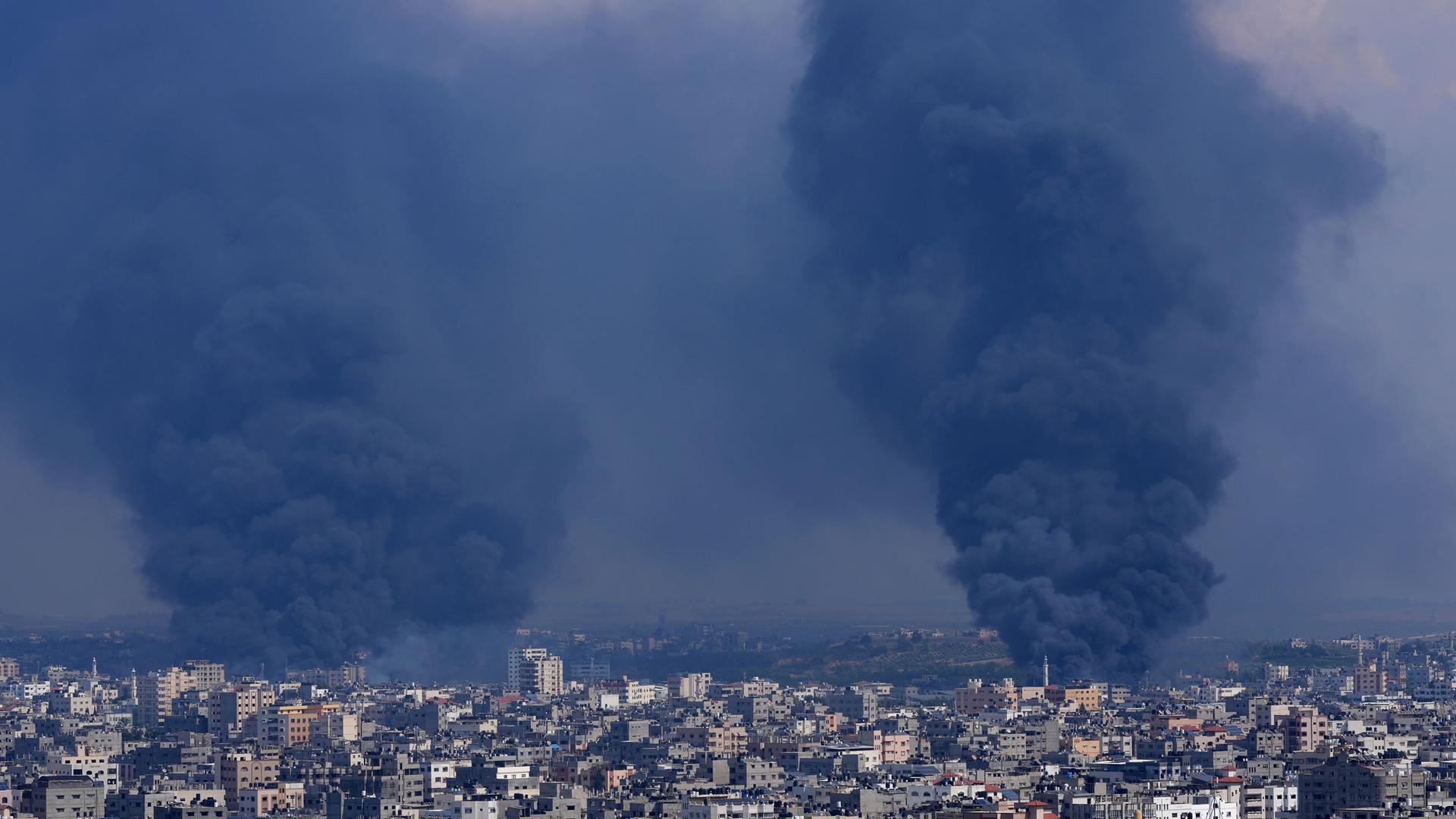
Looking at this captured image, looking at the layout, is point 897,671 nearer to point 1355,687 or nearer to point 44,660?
point 1355,687

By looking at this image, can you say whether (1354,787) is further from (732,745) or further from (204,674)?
(204,674)

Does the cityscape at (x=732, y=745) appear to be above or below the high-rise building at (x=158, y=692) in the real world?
below

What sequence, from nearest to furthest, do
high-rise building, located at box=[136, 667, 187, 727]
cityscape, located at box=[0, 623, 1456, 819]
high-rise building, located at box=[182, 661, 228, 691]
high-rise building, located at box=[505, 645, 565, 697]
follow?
cityscape, located at box=[0, 623, 1456, 819] < high-rise building, located at box=[136, 667, 187, 727] < high-rise building, located at box=[182, 661, 228, 691] < high-rise building, located at box=[505, 645, 565, 697]

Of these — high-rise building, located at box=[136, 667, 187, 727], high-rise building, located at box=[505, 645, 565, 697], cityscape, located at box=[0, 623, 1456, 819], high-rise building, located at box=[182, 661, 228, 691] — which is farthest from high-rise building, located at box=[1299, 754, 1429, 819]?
high-rise building, located at box=[505, 645, 565, 697]

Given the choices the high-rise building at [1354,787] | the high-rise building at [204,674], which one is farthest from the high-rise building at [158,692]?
the high-rise building at [1354,787]

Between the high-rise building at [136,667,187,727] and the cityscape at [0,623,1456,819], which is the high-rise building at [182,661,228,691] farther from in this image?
the high-rise building at [136,667,187,727]

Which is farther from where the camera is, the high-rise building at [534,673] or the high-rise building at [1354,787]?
the high-rise building at [534,673]

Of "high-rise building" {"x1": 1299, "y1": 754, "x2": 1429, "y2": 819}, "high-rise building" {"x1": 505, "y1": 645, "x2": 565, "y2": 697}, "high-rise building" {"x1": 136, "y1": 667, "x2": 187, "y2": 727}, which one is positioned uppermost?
"high-rise building" {"x1": 505, "y1": 645, "x2": 565, "y2": 697}

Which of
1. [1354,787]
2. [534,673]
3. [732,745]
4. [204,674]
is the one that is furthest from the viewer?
[534,673]

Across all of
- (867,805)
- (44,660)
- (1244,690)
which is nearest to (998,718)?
(1244,690)

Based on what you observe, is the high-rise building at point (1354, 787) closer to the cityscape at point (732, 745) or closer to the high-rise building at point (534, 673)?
the cityscape at point (732, 745)

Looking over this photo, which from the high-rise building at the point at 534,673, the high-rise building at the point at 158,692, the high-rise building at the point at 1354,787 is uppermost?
the high-rise building at the point at 534,673

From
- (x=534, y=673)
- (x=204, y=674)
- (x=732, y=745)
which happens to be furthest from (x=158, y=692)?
(x=732, y=745)
